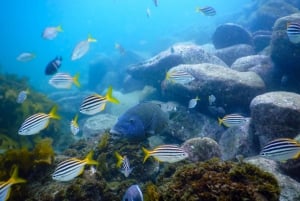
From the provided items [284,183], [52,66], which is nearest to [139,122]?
[284,183]

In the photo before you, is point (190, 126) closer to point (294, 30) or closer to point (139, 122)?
point (294, 30)

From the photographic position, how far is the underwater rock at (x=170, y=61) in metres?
13.0

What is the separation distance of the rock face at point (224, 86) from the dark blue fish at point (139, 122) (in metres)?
4.25

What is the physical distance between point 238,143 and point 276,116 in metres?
1.67

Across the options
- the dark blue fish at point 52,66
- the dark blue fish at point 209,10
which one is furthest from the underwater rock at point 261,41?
the dark blue fish at point 52,66

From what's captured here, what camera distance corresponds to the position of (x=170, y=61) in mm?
13055

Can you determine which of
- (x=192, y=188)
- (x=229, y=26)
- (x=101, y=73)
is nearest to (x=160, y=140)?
(x=192, y=188)

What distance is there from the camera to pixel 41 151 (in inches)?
213

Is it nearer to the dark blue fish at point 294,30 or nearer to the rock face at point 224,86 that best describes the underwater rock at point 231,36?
the rock face at point 224,86

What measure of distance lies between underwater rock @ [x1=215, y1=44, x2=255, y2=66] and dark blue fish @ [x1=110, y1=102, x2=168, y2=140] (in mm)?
10627

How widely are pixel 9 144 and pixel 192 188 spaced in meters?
9.41

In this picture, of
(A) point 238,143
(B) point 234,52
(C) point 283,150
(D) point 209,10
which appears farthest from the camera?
(B) point 234,52

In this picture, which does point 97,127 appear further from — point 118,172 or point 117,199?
point 117,199

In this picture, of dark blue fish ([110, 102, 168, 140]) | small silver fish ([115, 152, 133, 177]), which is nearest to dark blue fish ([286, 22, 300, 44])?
dark blue fish ([110, 102, 168, 140])
